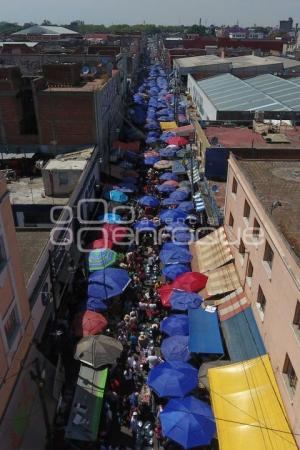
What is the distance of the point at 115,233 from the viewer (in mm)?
26266

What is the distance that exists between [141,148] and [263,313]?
3479cm

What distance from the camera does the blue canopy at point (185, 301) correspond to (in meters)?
20.1

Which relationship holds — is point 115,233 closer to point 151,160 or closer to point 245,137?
point 245,137

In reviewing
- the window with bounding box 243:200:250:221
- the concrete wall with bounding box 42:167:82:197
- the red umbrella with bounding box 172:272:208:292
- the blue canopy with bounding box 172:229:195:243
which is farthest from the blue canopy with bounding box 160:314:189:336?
the concrete wall with bounding box 42:167:82:197

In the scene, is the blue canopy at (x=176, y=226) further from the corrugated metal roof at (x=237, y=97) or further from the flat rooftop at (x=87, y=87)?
the corrugated metal roof at (x=237, y=97)

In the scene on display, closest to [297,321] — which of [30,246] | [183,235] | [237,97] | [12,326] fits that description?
[12,326]

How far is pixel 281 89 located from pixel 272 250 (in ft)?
117

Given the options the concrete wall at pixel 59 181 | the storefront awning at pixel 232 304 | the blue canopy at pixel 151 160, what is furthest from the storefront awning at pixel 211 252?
the blue canopy at pixel 151 160

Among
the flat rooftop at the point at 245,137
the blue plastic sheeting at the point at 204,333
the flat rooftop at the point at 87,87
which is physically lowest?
the blue plastic sheeting at the point at 204,333

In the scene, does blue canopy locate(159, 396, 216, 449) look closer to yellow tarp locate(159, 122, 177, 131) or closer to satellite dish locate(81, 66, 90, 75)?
satellite dish locate(81, 66, 90, 75)

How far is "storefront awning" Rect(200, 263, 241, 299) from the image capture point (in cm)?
1992

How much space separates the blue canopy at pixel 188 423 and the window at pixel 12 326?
595cm

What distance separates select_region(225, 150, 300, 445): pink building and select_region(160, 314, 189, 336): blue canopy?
3249mm

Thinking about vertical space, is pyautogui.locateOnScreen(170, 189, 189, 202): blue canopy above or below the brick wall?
below
